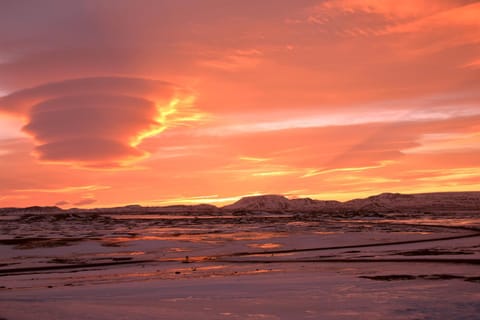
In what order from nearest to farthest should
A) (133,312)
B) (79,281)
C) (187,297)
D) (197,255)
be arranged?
1. (133,312)
2. (187,297)
3. (79,281)
4. (197,255)

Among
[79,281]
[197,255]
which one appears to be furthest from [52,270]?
[197,255]

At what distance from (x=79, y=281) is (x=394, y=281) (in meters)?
9.60

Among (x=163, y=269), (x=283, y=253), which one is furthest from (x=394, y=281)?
(x=283, y=253)

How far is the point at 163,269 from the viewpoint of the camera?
65.6ft

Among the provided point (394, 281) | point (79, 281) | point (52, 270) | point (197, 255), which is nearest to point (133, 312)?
point (79, 281)

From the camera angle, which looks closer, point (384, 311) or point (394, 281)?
point (384, 311)

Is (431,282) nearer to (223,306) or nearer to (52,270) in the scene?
(223,306)

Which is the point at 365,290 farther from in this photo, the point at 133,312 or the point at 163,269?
the point at 163,269

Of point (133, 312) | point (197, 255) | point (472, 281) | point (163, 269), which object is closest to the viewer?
point (133, 312)

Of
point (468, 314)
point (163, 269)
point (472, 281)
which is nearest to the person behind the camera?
point (468, 314)

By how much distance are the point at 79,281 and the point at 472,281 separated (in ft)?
38.2

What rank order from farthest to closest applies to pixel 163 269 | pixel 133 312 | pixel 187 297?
pixel 163 269, pixel 187 297, pixel 133 312

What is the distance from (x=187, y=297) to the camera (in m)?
13.2

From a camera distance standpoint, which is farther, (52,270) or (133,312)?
(52,270)
